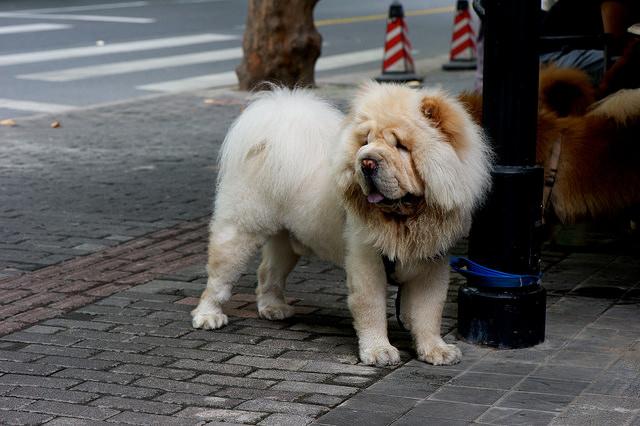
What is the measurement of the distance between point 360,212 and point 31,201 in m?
4.50

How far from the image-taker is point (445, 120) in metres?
4.93

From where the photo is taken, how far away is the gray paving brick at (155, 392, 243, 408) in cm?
471

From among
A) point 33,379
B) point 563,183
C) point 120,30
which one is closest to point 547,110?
point 563,183

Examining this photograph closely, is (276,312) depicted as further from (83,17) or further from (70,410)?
(83,17)

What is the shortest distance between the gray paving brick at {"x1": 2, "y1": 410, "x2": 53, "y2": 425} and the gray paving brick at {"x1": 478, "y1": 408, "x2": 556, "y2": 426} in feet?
5.68

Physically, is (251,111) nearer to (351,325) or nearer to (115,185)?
(351,325)

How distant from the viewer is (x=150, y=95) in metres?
14.4

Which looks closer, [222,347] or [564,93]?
[222,347]

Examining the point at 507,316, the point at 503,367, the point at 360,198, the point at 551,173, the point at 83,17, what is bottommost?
the point at 503,367

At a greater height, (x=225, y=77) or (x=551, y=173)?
(x=551, y=173)

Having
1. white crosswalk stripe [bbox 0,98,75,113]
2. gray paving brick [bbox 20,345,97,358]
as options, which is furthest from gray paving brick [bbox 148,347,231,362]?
white crosswalk stripe [bbox 0,98,75,113]

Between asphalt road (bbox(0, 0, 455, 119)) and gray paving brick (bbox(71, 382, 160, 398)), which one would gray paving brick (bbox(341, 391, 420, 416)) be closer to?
gray paving brick (bbox(71, 382, 160, 398))

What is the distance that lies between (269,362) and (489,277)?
3.69ft

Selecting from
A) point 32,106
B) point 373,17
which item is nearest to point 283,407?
point 32,106
